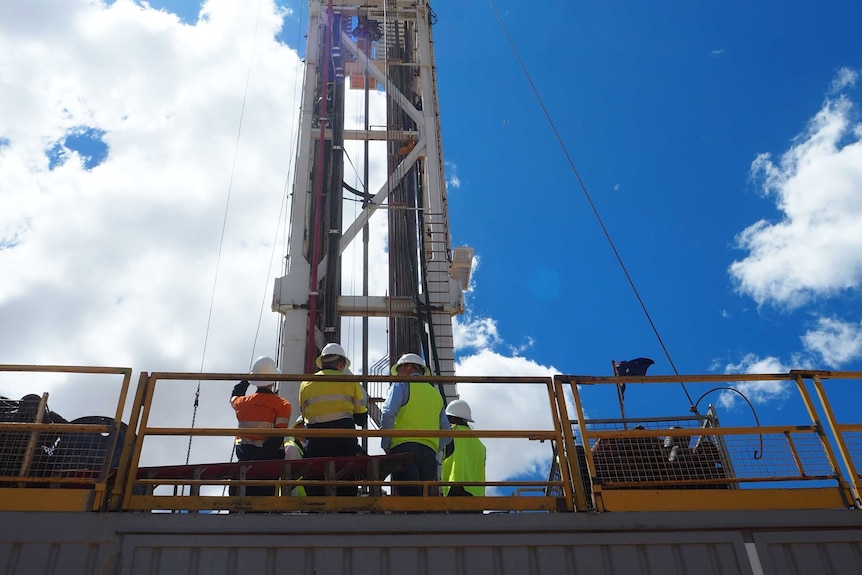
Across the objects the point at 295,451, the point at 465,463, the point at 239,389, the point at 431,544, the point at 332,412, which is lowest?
the point at 431,544

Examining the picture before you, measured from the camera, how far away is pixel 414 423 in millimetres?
5863

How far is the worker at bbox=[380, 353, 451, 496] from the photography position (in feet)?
18.6

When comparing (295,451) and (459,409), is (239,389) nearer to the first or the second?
(295,451)

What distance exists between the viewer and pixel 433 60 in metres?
13.3

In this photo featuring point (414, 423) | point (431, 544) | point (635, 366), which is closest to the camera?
point (431, 544)

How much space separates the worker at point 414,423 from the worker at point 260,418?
2.89 feet

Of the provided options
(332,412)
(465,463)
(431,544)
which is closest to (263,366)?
(332,412)

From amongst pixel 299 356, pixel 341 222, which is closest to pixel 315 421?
pixel 299 356

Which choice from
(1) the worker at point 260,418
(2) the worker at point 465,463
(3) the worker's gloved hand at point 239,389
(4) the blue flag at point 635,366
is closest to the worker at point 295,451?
(1) the worker at point 260,418

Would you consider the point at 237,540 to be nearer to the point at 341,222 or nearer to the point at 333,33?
the point at 341,222

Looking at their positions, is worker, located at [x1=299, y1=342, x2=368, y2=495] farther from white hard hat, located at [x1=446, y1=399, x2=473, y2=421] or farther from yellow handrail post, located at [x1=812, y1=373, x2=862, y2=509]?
yellow handrail post, located at [x1=812, y1=373, x2=862, y2=509]

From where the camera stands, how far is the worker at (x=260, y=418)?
5.84 meters

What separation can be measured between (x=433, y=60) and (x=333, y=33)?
182cm

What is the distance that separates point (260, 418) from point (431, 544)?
1.99 meters
